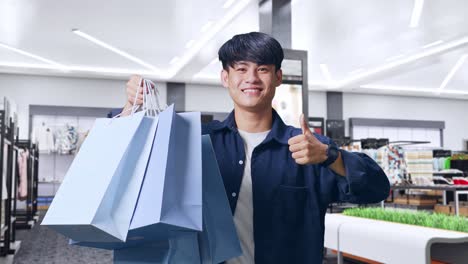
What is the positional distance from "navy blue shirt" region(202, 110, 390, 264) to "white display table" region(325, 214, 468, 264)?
2015 mm

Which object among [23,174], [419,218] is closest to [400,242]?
[419,218]

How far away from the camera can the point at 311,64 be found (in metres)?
12.8

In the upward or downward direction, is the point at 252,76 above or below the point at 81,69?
below

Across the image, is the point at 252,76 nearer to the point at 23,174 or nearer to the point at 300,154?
the point at 300,154

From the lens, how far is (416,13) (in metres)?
8.38

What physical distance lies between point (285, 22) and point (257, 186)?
557cm

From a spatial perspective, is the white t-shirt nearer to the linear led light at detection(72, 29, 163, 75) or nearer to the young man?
the young man

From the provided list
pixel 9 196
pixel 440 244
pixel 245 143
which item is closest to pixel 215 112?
pixel 9 196

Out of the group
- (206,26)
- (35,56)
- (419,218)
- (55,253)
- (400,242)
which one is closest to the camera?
(400,242)

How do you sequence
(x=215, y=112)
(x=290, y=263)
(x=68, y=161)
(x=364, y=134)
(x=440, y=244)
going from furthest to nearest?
(x=364, y=134) < (x=215, y=112) < (x=68, y=161) < (x=440, y=244) < (x=290, y=263)

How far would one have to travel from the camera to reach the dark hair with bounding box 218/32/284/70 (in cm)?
132

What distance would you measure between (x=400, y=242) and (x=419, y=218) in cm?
71

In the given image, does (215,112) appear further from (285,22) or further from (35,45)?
(285,22)

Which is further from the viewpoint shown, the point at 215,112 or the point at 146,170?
the point at 215,112
